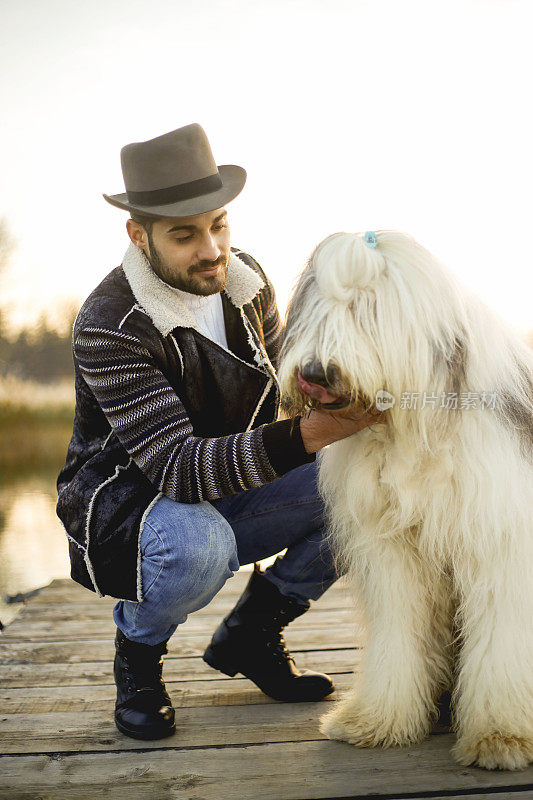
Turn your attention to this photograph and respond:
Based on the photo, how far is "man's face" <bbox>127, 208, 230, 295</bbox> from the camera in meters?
2.09

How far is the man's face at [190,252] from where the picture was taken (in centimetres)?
209

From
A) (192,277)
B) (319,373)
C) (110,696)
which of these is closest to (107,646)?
(110,696)

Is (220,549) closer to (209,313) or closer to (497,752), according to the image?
(209,313)

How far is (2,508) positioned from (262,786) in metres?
3.12

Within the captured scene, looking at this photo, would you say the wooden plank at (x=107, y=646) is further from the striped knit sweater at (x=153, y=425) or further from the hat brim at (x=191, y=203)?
the hat brim at (x=191, y=203)

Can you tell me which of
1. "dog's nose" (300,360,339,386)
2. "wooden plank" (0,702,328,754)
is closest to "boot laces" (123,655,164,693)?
"wooden plank" (0,702,328,754)

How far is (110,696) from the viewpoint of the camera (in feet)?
7.52

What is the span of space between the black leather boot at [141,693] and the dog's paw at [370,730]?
0.45m

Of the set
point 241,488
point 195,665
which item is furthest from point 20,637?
point 241,488

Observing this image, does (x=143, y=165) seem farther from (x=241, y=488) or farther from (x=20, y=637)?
(x=20, y=637)

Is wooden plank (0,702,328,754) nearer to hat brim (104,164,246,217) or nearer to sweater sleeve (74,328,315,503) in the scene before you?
sweater sleeve (74,328,315,503)

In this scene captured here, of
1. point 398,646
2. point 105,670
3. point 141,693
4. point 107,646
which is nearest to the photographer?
point 398,646

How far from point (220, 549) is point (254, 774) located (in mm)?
557

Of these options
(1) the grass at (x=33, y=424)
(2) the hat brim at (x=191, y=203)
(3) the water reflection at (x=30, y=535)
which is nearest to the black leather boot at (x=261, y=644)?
(2) the hat brim at (x=191, y=203)
